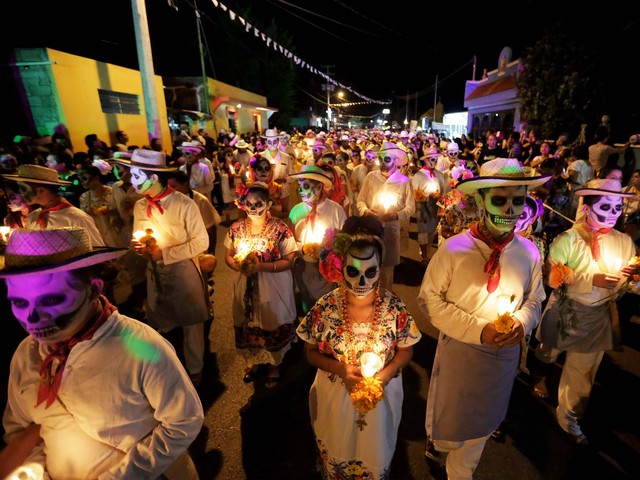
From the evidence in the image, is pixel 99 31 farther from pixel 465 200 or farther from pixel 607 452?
pixel 607 452

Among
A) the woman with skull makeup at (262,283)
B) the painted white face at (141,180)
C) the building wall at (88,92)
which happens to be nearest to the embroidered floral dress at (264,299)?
the woman with skull makeup at (262,283)

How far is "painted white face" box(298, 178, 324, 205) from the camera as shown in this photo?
4.87 m

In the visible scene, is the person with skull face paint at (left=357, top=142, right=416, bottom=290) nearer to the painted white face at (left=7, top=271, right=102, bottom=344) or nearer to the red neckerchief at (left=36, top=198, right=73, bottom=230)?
the red neckerchief at (left=36, top=198, right=73, bottom=230)

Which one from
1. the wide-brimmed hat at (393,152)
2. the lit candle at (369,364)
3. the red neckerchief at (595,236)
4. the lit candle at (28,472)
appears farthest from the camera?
the wide-brimmed hat at (393,152)

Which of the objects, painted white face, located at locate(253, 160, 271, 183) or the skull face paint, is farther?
painted white face, located at locate(253, 160, 271, 183)

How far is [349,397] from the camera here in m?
2.55

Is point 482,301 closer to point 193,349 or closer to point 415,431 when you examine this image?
point 415,431

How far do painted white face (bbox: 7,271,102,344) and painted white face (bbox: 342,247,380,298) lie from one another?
1.55 metres

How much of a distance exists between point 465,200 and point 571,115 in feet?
43.5

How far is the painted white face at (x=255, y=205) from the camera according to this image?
13.1ft

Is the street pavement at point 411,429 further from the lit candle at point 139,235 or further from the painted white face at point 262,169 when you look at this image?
the painted white face at point 262,169

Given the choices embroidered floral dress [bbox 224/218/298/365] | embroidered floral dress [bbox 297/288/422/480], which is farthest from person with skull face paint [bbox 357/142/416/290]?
embroidered floral dress [bbox 297/288/422/480]

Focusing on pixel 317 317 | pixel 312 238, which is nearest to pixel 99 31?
pixel 312 238

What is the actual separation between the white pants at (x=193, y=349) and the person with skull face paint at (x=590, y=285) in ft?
12.9
